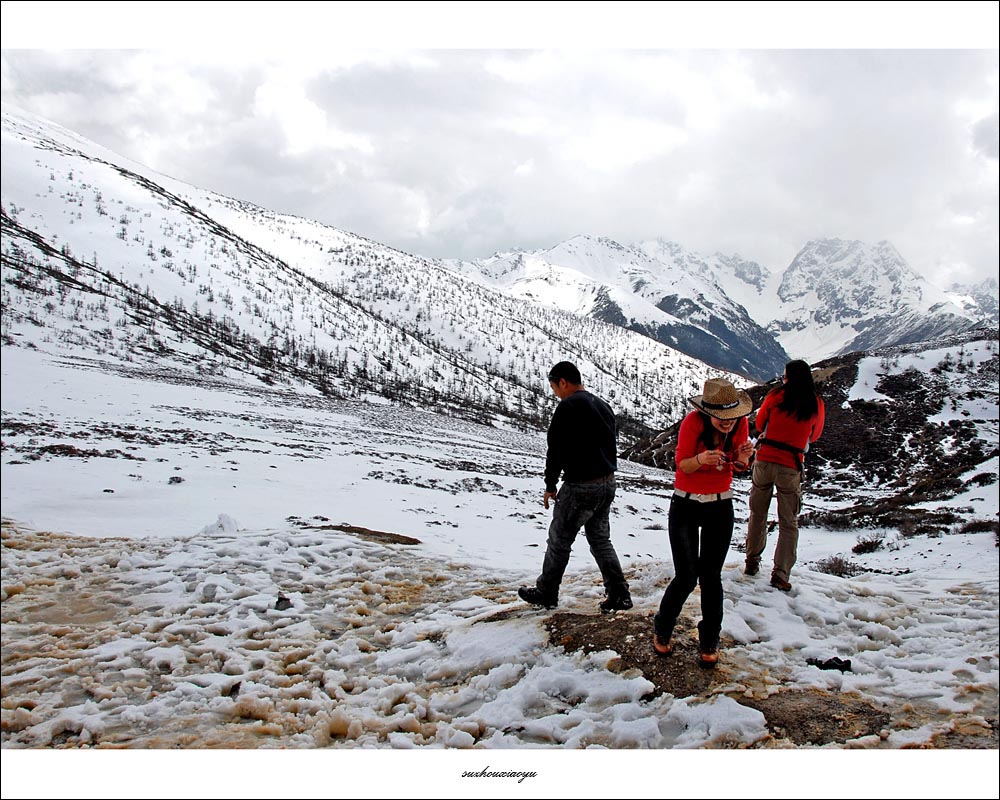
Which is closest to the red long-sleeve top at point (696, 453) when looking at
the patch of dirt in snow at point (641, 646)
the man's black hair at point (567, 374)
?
the man's black hair at point (567, 374)

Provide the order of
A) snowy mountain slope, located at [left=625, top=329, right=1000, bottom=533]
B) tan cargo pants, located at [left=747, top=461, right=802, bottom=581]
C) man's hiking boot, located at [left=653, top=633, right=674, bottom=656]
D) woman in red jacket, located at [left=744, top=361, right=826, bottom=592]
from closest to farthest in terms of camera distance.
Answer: man's hiking boot, located at [left=653, top=633, right=674, bottom=656]
woman in red jacket, located at [left=744, top=361, right=826, bottom=592]
tan cargo pants, located at [left=747, top=461, right=802, bottom=581]
snowy mountain slope, located at [left=625, top=329, right=1000, bottom=533]

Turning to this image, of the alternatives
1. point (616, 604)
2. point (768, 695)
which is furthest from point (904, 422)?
point (768, 695)

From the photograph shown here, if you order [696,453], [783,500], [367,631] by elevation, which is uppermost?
[696,453]

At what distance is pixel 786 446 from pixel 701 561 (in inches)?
94.8

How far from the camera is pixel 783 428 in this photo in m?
6.71

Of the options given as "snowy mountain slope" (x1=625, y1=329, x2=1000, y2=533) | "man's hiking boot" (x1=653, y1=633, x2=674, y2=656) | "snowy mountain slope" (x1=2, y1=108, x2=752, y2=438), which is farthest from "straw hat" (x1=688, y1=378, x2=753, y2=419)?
"snowy mountain slope" (x1=2, y1=108, x2=752, y2=438)

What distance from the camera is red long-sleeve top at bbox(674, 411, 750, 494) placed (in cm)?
503

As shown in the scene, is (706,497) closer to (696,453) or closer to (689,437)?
(696,453)

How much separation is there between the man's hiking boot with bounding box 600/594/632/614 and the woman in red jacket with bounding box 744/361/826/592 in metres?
1.99

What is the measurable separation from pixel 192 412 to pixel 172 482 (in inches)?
532

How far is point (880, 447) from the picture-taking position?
2783cm

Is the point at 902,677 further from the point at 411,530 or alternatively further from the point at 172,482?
the point at 172,482

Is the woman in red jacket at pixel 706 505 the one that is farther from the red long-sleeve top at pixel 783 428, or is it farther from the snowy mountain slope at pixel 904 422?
the snowy mountain slope at pixel 904 422

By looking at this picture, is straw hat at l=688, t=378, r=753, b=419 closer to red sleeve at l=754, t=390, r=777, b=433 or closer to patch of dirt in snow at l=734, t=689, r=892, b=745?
red sleeve at l=754, t=390, r=777, b=433
